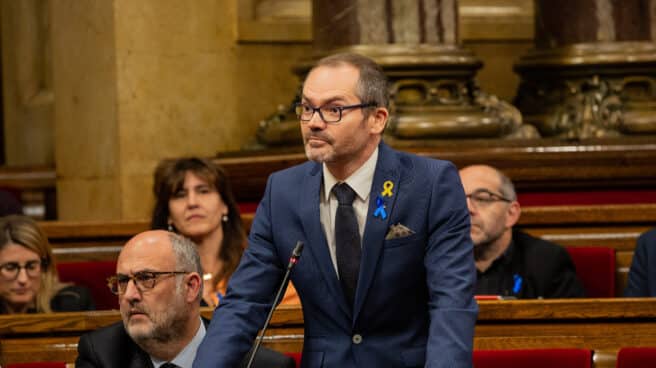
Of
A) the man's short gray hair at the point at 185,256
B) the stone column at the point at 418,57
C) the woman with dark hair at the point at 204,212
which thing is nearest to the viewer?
the man's short gray hair at the point at 185,256

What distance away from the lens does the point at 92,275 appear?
17.6 ft

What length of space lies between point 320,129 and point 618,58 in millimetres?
3931

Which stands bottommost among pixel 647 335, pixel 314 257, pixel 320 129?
pixel 647 335

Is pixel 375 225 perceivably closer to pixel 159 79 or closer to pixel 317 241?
pixel 317 241

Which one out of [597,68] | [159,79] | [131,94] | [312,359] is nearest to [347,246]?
[312,359]

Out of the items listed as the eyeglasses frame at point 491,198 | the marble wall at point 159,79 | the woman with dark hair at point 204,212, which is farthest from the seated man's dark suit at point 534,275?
the marble wall at point 159,79

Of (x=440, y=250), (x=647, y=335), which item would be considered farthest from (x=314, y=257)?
(x=647, y=335)

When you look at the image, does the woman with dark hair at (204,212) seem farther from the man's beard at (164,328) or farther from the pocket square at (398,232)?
the pocket square at (398,232)

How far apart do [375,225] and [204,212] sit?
6.97ft

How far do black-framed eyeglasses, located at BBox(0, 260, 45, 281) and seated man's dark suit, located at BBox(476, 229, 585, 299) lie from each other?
1.54 meters

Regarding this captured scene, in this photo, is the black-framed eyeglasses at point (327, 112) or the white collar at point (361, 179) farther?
the white collar at point (361, 179)

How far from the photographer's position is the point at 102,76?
23.2 ft

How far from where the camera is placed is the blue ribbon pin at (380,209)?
297cm

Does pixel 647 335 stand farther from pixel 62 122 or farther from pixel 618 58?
pixel 62 122
